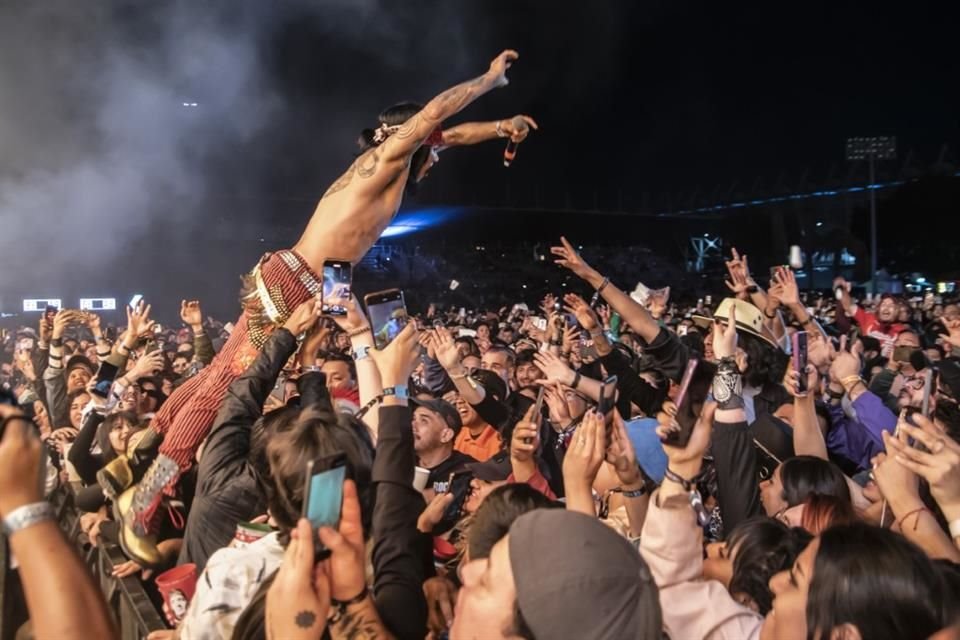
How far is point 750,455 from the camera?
270cm

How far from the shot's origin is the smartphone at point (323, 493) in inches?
55.0

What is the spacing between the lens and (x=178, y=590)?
237 centimetres

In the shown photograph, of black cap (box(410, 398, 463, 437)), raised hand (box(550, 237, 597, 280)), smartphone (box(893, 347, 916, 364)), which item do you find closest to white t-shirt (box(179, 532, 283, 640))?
black cap (box(410, 398, 463, 437))

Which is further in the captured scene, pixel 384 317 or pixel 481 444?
pixel 481 444

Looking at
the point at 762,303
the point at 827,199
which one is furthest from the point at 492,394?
the point at 827,199

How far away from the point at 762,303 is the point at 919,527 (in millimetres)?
3224

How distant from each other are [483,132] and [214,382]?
173cm

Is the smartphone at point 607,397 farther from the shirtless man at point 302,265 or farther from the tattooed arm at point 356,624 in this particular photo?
the shirtless man at point 302,265

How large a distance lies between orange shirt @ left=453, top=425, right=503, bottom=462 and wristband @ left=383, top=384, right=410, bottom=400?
2.31 metres

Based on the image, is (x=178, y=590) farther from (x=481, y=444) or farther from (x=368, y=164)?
(x=481, y=444)

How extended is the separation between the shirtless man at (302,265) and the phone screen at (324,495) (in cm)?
179

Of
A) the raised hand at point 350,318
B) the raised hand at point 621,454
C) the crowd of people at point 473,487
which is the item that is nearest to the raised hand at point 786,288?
the crowd of people at point 473,487

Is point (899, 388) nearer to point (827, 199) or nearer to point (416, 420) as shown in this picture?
point (416, 420)

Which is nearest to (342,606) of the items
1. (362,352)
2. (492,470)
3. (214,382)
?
(362,352)
